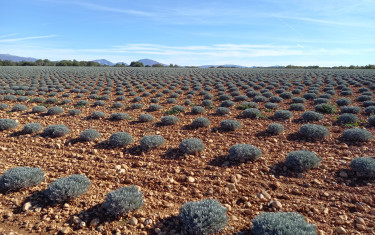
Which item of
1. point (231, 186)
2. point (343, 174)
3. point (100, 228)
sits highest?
point (343, 174)

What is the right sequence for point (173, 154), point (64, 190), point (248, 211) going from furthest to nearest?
point (173, 154)
point (64, 190)
point (248, 211)

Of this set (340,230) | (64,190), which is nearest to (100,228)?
(64,190)

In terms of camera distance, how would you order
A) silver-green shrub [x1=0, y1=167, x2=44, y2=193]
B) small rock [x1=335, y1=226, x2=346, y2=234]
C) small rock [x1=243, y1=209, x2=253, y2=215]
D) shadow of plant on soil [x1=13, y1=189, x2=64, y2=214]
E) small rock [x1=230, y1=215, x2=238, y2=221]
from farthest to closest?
1. silver-green shrub [x1=0, y1=167, x2=44, y2=193]
2. shadow of plant on soil [x1=13, y1=189, x2=64, y2=214]
3. small rock [x1=243, y1=209, x2=253, y2=215]
4. small rock [x1=230, y1=215, x2=238, y2=221]
5. small rock [x1=335, y1=226, x2=346, y2=234]

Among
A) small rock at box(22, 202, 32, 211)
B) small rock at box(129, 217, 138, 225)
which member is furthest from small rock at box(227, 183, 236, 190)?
small rock at box(22, 202, 32, 211)

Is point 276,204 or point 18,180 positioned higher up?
point 18,180

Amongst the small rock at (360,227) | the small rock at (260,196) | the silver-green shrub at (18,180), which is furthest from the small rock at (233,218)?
the silver-green shrub at (18,180)

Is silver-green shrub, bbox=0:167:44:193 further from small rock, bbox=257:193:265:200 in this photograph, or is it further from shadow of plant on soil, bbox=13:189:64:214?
small rock, bbox=257:193:265:200

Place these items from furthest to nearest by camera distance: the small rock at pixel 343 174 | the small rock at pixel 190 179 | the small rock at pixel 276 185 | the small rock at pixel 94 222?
the small rock at pixel 190 179 → the small rock at pixel 343 174 → the small rock at pixel 276 185 → the small rock at pixel 94 222

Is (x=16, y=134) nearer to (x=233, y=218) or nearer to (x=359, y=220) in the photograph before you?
(x=233, y=218)

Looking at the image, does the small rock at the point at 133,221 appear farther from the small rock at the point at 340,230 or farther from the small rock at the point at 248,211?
the small rock at the point at 340,230

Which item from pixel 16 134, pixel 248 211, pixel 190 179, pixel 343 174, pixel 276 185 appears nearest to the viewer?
pixel 248 211

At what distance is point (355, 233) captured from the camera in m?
3.45

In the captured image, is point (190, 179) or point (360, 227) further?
point (190, 179)

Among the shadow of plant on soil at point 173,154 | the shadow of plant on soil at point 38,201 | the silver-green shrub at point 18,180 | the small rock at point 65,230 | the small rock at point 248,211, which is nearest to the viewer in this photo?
the small rock at point 65,230
